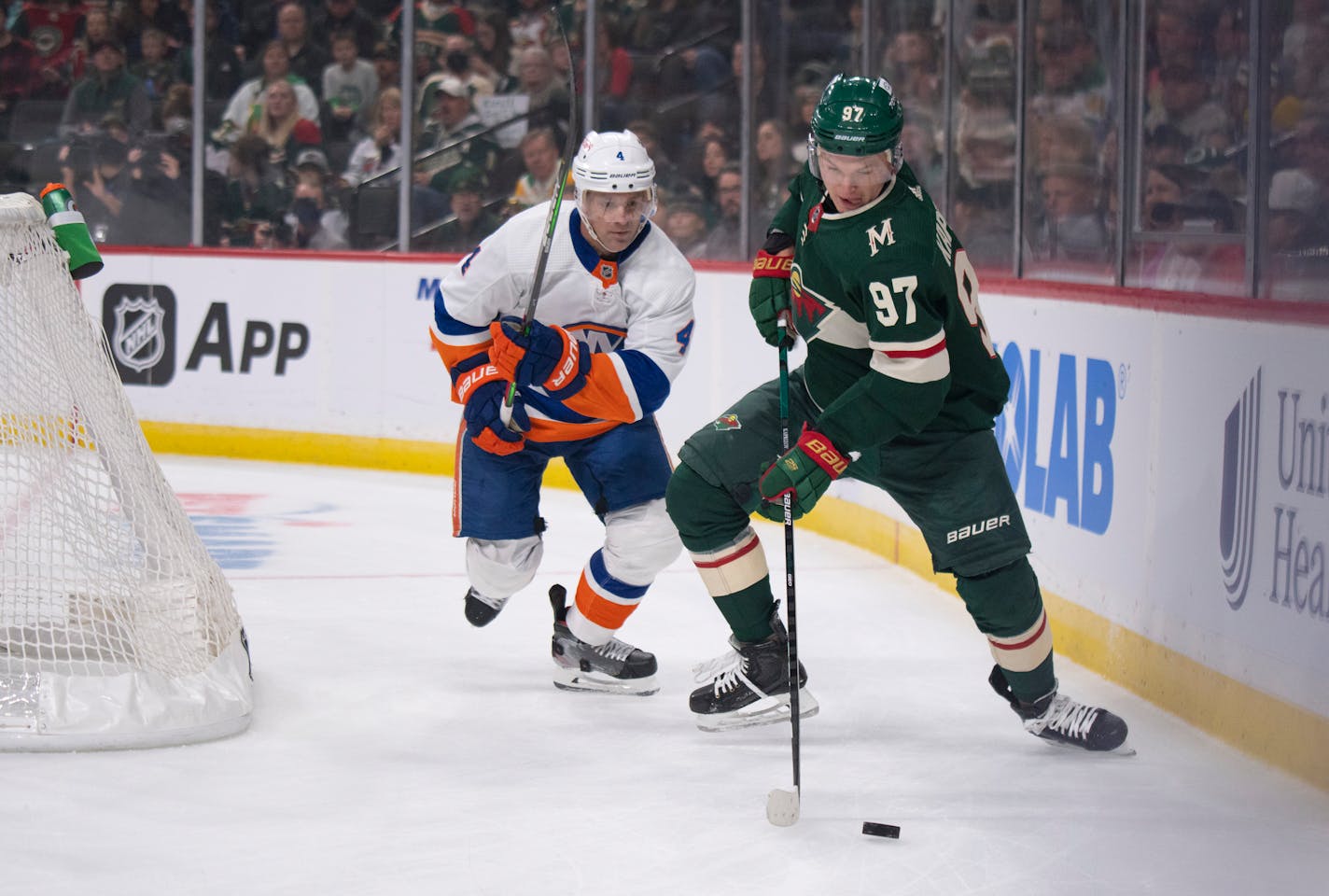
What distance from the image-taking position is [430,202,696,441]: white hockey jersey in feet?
11.0

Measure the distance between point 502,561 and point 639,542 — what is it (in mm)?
312

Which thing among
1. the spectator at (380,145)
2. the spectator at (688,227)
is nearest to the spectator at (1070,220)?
the spectator at (688,227)

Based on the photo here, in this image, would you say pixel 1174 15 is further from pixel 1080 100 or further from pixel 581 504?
pixel 581 504

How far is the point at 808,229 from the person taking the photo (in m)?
2.86

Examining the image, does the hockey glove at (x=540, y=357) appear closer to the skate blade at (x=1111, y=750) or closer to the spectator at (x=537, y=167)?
the skate blade at (x=1111, y=750)

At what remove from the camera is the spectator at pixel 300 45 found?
7.37m

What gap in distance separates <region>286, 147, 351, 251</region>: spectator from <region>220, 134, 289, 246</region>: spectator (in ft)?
0.24

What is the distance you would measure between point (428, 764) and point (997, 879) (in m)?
1.04

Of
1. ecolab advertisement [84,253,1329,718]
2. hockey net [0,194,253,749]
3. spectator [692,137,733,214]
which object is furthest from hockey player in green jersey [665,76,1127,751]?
spectator [692,137,733,214]

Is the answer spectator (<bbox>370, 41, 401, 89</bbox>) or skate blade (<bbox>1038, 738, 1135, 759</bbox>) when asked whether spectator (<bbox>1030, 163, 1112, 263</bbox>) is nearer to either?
skate blade (<bbox>1038, 738, 1135, 759</bbox>)

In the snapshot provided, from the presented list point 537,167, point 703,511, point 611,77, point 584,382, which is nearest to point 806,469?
point 703,511

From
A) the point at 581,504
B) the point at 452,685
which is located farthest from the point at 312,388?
the point at 452,685

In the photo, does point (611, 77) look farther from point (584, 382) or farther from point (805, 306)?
point (805, 306)

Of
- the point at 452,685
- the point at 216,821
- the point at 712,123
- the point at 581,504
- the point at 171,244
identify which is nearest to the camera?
the point at 216,821
